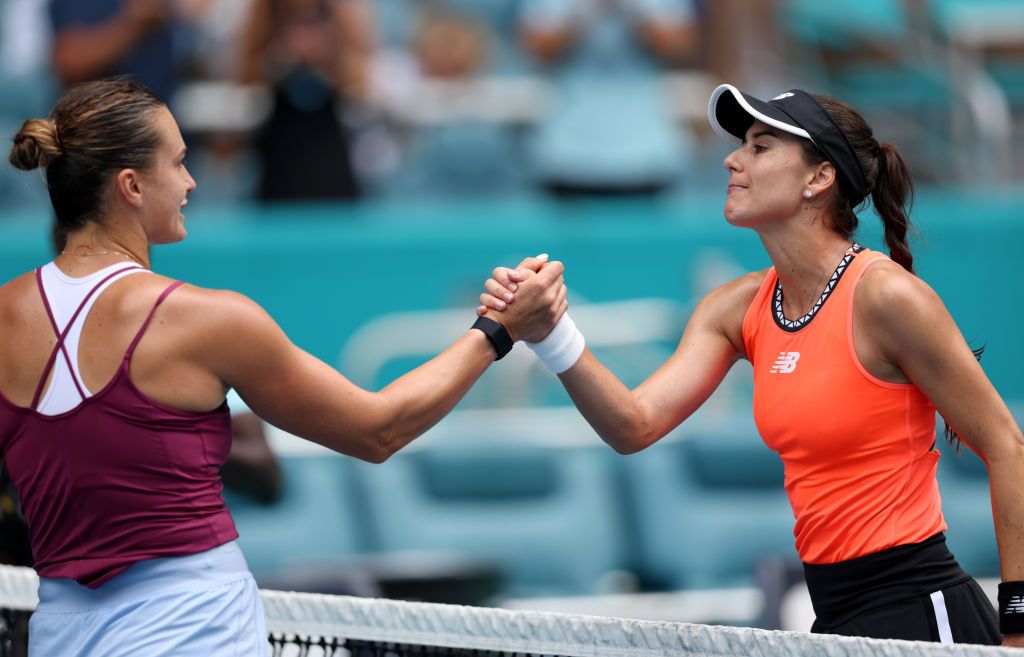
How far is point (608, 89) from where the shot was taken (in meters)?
8.57

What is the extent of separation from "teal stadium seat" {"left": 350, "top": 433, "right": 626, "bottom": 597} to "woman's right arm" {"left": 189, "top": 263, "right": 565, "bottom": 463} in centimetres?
356

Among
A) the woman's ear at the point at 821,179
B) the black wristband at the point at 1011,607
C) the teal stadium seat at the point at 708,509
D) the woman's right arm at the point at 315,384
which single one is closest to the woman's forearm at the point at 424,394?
the woman's right arm at the point at 315,384

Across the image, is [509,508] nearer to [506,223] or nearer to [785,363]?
[506,223]

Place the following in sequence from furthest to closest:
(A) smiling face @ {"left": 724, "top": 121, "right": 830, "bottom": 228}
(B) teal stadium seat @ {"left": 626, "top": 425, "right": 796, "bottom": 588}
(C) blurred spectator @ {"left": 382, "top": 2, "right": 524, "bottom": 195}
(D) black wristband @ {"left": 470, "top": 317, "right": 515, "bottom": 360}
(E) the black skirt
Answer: (C) blurred spectator @ {"left": 382, "top": 2, "right": 524, "bottom": 195}, (B) teal stadium seat @ {"left": 626, "top": 425, "right": 796, "bottom": 588}, (D) black wristband @ {"left": 470, "top": 317, "right": 515, "bottom": 360}, (A) smiling face @ {"left": 724, "top": 121, "right": 830, "bottom": 228}, (E) the black skirt

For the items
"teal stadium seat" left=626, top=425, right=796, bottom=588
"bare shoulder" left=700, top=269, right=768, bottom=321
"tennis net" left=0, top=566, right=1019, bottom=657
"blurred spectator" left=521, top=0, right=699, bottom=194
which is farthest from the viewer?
"blurred spectator" left=521, top=0, right=699, bottom=194

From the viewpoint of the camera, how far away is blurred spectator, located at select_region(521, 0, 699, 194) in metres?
8.53

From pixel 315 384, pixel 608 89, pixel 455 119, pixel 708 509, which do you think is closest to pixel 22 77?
pixel 455 119

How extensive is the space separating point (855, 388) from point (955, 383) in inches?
8.3

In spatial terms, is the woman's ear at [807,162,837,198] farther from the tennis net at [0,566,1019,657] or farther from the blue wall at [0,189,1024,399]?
the blue wall at [0,189,1024,399]

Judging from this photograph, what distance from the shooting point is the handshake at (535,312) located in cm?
364

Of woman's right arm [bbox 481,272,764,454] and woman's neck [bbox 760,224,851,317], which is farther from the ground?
woman's neck [bbox 760,224,851,317]

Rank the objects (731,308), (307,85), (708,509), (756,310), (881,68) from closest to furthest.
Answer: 1. (756,310)
2. (731,308)
3. (708,509)
4. (307,85)
5. (881,68)

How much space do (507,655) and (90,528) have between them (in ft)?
3.36

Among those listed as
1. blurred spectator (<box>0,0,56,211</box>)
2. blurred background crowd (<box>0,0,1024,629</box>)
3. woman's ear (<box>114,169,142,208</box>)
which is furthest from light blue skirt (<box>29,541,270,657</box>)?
blurred spectator (<box>0,0,56,211</box>)
